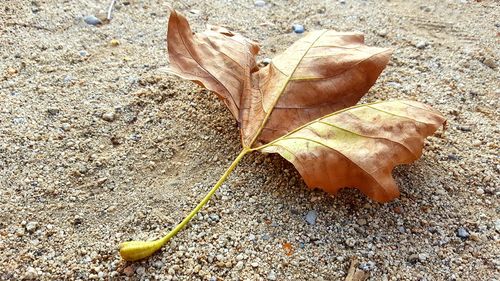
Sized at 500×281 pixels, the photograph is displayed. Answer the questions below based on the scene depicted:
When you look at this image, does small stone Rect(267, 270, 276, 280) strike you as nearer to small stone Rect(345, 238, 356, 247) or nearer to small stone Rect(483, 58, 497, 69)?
small stone Rect(345, 238, 356, 247)

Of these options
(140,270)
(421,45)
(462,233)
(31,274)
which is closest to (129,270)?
(140,270)

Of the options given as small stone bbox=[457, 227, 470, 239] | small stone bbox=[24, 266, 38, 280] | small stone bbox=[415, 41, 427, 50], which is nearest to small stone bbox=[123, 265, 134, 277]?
small stone bbox=[24, 266, 38, 280]

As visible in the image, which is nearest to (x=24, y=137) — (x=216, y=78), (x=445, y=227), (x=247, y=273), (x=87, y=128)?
(x=87, y=128)

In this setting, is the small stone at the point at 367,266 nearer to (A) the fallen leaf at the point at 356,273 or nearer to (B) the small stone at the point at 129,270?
(A) the fallen leaf at the point at 356,273

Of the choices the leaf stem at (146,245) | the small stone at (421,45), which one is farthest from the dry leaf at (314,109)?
the small stone at (421,45)

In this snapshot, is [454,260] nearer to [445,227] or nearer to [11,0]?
[445,227]

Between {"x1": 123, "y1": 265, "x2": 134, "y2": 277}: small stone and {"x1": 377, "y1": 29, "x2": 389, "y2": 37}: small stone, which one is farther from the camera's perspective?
{"x1": 377, "y1": 29, "x2": 389, "y2": 37}: small stone

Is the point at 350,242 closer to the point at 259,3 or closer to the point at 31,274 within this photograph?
the point at 31,274
